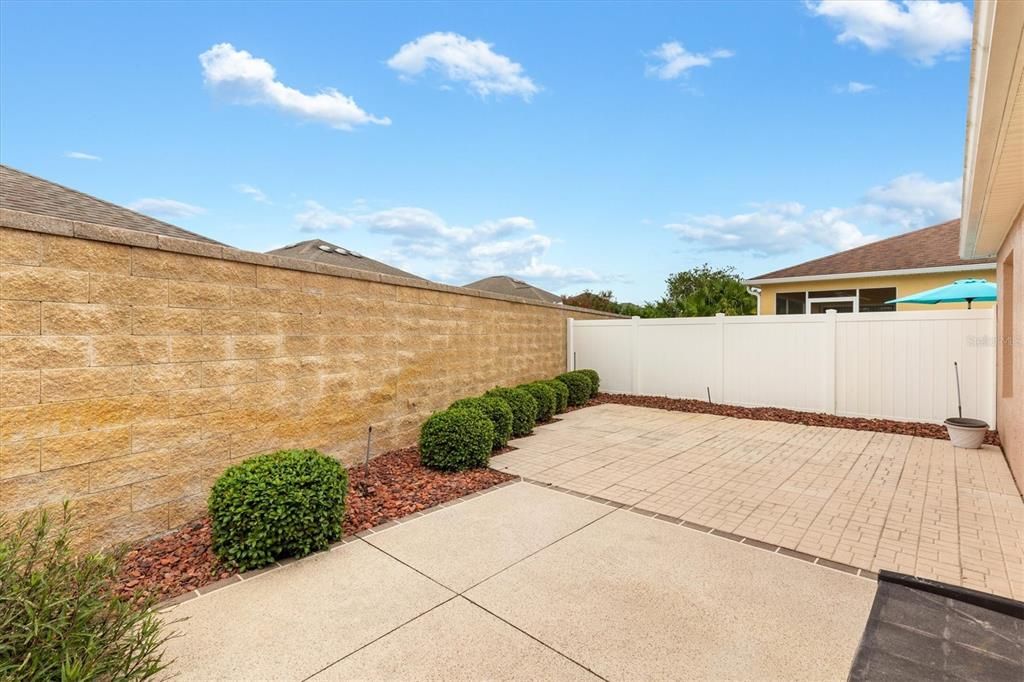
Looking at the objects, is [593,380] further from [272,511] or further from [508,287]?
[272,511]

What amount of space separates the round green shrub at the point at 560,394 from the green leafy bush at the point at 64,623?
332 inches

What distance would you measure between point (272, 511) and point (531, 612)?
206cm

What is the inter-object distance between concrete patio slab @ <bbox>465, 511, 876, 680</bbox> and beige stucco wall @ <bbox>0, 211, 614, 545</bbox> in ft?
9.25

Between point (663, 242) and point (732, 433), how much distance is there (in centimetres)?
1009

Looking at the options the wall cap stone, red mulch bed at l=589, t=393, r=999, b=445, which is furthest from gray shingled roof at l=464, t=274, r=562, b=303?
the wall cap stone

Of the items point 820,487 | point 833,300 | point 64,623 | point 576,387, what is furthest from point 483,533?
point 833,300

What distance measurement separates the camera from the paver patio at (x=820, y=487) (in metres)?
3.62

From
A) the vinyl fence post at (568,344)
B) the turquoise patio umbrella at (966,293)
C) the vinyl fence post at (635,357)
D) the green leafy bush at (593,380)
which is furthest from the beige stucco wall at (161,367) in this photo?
the turquoise patio umbrella at (966,293)

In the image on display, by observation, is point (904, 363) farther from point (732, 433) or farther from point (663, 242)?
point (663, 242)

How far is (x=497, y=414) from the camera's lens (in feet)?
22.9

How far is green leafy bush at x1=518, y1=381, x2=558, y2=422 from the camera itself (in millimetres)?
9157

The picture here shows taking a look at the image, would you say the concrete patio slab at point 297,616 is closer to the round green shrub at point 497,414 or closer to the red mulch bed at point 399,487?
the red mulch bed at point 399,487

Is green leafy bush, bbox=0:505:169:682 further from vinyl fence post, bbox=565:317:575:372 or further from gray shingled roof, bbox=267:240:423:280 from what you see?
vinyl fence post, bbox=565:317:575:372

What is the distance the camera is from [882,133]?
32.0 feet
